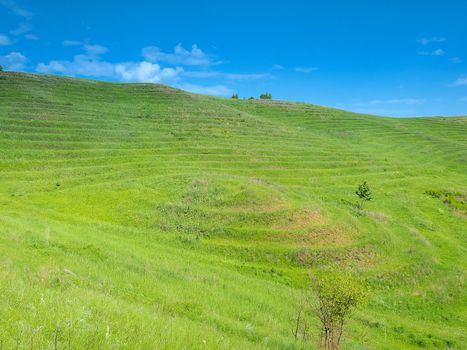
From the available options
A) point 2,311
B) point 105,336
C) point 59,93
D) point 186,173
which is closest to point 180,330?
point 105,336

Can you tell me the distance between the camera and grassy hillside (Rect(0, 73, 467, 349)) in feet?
42.6

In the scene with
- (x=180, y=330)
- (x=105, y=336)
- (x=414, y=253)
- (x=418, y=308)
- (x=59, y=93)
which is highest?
(x=59, y=93)

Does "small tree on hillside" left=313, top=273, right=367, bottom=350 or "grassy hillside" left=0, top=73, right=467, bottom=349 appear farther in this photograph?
"small tree on hillside" left=313, top=273, right=367, bottom=350

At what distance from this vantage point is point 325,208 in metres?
45.3

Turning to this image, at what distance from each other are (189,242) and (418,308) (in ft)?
64.8

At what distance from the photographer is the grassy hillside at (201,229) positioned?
12992 millimetres

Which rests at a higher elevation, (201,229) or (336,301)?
(336,301)

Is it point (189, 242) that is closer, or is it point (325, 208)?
point (189, 242)

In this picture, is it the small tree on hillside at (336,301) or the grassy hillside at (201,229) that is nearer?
the grassy hillside at (201,229)

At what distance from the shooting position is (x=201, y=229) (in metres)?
37.9

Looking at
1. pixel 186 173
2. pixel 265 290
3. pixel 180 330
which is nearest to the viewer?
pixel 180 330

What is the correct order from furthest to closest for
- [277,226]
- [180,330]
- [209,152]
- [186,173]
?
[209,152] < [186,173] < [277,226] < [180,330]

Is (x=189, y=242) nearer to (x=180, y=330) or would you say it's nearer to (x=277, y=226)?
(x=277, y=226)

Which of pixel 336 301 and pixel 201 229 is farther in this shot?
pixel 201 229
